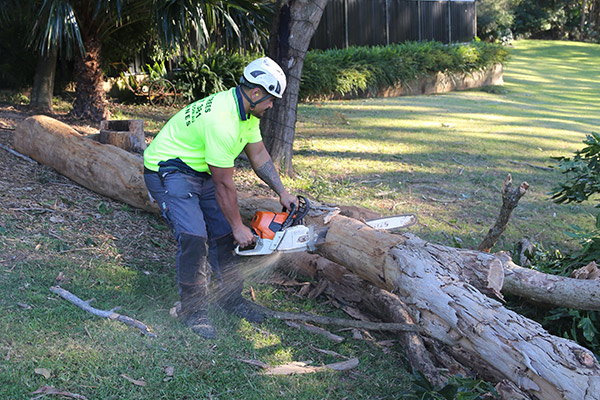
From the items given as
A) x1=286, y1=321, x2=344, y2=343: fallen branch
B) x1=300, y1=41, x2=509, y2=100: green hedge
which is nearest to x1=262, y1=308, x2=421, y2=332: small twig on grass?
x1=286, y1=321, x2=344, y2=343: fallen branch

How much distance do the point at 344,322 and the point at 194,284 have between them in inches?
45.0

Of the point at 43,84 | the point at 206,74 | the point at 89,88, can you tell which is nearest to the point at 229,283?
the point at 89,88

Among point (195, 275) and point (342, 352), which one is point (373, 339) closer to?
point (342, 352)

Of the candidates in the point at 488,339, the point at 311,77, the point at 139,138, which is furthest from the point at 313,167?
the point at 311,77

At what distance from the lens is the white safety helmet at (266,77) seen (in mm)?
3655

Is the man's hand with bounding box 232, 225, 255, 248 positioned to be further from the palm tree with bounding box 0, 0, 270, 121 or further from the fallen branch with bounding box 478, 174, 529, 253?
the palm tree with bounding box 0, 0, 270, 121

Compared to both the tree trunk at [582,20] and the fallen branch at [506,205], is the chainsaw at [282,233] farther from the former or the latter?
the tree trunk at [582,20]

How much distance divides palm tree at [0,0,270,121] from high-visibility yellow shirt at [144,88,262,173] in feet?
12.4

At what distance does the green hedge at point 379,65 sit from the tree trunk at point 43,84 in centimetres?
551

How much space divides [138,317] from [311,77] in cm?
1005

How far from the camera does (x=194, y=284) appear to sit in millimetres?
3900

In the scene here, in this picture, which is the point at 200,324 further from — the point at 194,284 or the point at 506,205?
the point at 506,205

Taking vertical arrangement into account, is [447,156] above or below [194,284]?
above

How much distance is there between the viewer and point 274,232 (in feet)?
12.9
